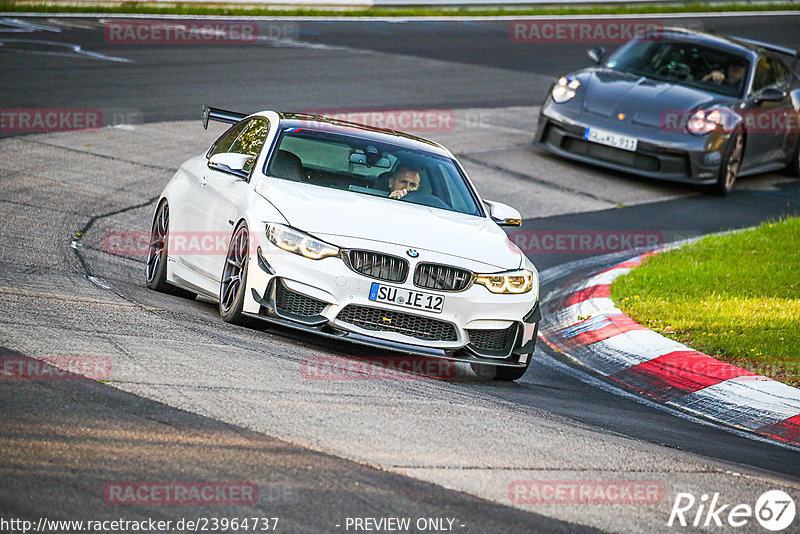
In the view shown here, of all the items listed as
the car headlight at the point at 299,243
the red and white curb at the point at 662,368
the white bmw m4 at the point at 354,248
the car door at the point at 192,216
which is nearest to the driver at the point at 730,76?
the red and white curb at the point at 662,368

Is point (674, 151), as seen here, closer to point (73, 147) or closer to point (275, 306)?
point (73, 147)

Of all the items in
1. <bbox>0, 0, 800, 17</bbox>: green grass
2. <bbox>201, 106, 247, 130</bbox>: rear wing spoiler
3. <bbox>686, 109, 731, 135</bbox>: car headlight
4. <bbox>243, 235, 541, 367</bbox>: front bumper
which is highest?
<bbox>201, 106, 247, 130</bbox>: rear wing spoiler

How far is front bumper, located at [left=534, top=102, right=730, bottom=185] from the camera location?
14.5 meters

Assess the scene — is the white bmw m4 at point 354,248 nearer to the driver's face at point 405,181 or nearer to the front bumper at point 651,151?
the driver's face at point 405,181

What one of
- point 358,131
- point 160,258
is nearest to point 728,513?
point 358,131

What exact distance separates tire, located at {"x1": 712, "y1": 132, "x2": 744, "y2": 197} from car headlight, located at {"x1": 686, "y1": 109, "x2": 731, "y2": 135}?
0.25 metres

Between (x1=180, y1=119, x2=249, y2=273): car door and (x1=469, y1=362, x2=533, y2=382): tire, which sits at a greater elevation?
(x1=180, y1=119, x2=249, y2=273): car door

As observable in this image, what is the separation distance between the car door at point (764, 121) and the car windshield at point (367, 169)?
7.97 m

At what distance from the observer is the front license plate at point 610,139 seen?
14.5 m

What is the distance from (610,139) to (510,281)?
7.62 meters

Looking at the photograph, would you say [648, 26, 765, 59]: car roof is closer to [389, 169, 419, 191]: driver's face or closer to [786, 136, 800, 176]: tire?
[786, 136, 800, 176]: tire

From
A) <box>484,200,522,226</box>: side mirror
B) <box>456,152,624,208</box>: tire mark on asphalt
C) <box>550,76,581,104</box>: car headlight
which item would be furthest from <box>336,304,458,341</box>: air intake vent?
<box>550,76,581,104</box>: car headlight

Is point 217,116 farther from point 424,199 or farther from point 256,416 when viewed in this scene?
point 256,416

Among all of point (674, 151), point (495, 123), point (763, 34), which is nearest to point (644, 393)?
point (674, 151)
